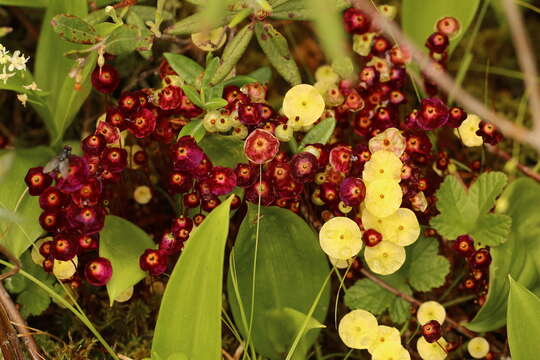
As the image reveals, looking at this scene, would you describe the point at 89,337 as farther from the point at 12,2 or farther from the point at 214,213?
the point at 12,2

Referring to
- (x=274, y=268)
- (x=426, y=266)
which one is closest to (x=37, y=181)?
(x=274, y=268)

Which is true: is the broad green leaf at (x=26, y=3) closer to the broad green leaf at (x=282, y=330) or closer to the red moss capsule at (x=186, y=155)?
the red moss capsule at (x=186, y=155)

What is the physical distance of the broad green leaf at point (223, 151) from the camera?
39.8 inches

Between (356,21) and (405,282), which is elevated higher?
(356,21)

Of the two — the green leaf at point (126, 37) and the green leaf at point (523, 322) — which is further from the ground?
the green leaf at point (126, 37)

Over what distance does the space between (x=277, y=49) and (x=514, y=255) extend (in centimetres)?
48

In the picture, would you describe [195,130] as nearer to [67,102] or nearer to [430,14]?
[67,102]

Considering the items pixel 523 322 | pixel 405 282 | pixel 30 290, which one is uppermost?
pixel 523 322

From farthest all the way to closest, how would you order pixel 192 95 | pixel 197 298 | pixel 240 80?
1. pixel 240 80
2. pixel 192 95
3. pixel 197 298

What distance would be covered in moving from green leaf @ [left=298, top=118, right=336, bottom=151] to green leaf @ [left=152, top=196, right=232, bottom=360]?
0.75 ft

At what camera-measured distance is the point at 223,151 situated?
1.02 meters

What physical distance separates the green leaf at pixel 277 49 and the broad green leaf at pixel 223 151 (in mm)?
134

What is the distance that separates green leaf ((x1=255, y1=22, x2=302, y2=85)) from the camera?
39.6 inches

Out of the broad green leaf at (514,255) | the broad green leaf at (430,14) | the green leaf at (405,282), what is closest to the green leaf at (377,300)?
the green leaf at (405,282)
